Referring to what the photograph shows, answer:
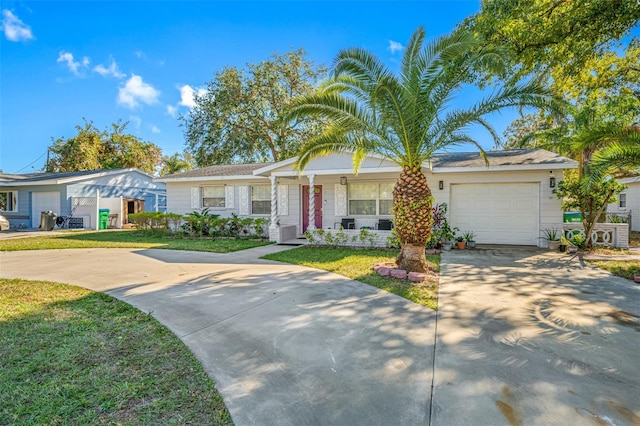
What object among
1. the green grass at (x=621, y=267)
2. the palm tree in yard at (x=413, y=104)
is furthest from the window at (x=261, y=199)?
the green grass at (x=621, y=267)

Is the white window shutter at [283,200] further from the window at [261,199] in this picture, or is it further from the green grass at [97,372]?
the green grass at [97,372]

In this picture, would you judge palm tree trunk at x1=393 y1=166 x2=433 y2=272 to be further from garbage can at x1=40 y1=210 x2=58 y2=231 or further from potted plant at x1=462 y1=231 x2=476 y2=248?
garbage can at x1=40 y1=210 x2=58 y2=231

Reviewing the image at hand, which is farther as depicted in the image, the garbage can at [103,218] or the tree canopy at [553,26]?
the garbage can at [103,218]

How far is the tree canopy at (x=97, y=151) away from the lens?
30.2 meters

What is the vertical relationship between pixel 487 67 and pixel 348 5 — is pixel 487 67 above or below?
below

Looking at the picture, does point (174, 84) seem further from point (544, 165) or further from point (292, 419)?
point (292, 419)

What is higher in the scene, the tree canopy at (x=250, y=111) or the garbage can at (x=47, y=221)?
the tree canopy at (x=250, y=111)

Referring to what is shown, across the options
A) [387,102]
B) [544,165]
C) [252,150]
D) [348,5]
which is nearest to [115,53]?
[252,150]

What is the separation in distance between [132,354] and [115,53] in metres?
20.5

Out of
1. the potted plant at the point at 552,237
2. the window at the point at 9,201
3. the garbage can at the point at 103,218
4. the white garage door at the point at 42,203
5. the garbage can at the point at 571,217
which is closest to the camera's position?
the potted plant at the point at 552,237

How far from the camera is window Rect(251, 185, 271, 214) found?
14.9m

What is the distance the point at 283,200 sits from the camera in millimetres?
14297

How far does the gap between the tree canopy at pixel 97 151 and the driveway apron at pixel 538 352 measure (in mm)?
34155

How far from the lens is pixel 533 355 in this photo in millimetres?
3236
